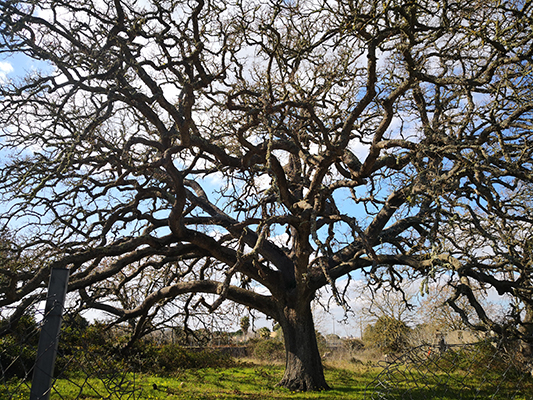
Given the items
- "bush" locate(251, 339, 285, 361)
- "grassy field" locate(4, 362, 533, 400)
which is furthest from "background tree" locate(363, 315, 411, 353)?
"grassy field" locate(4, 362, 533, 400)

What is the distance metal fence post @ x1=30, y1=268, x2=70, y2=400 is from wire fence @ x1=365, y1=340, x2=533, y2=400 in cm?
203

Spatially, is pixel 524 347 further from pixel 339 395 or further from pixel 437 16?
pixel 437 16

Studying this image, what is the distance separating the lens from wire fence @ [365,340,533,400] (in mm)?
3072

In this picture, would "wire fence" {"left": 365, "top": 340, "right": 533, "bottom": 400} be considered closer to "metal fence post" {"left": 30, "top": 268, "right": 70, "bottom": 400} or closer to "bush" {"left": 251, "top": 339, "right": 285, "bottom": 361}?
"metal fence post" {"left": 30, "top": 268, "right": 70, "bottom": 400}

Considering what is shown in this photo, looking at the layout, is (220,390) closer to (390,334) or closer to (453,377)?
(453,377)

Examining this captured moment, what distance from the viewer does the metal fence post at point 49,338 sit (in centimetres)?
227

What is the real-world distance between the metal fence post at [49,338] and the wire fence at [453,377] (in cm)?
203

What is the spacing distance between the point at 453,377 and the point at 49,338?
10.7 metres

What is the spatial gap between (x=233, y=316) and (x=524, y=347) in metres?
9.72

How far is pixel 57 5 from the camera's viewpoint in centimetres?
605

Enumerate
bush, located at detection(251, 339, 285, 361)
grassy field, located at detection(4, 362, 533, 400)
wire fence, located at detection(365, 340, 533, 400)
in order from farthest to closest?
bush, located at detection(251, 339, 285, 361) → grassy field, located at detection(4, 362, 533, 400) → wire fence, located at detection(365, 340, 533, 400)

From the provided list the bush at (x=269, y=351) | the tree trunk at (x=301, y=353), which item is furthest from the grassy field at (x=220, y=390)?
the bush at (x=269, y=351)

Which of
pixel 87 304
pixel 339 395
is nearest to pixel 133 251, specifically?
pixel 87 304

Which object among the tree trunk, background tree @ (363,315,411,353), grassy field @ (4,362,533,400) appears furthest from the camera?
background tree @ (363,315,411,353)
